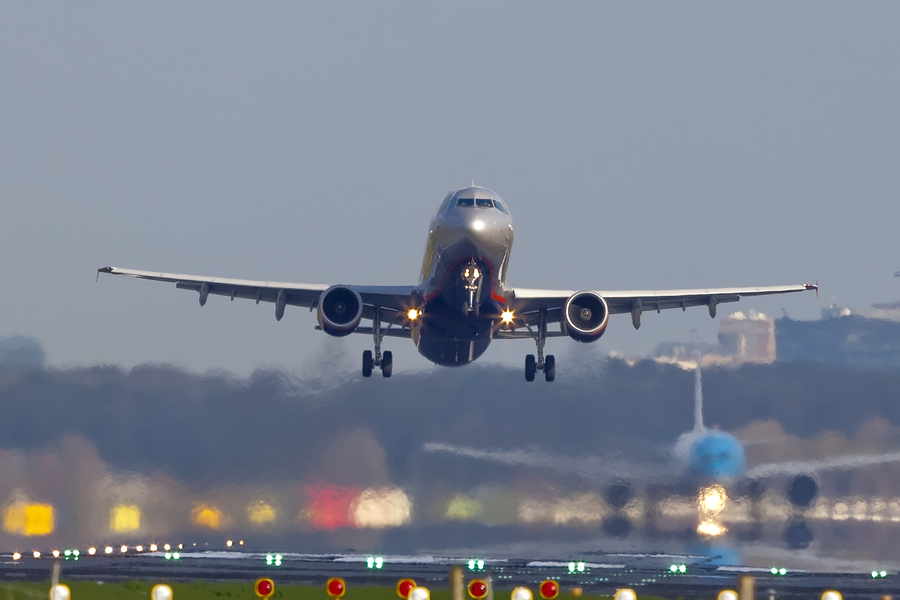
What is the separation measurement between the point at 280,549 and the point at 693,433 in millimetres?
14407

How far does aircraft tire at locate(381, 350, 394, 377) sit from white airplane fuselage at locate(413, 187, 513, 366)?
14.2ft

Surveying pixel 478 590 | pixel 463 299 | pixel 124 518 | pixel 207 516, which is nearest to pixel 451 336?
pixel 463 299

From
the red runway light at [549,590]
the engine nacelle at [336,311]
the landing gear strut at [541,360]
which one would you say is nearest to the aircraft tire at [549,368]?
the landing gear strut at [541,360]

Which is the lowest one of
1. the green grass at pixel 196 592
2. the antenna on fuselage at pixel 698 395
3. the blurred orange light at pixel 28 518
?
the green grass at pixel 196 592

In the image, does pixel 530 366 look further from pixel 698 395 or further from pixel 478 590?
pixel 478 590

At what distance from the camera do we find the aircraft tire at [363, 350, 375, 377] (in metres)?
45.7

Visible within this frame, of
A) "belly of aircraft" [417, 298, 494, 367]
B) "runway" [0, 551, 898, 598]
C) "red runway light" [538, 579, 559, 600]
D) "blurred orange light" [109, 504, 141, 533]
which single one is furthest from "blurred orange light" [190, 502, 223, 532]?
"red runway light" [538, 579, 559, 600]

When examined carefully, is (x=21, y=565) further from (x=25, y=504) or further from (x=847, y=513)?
(x=847, y=513)

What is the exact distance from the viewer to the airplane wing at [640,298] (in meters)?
42.1

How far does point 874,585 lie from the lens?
37.4 meters

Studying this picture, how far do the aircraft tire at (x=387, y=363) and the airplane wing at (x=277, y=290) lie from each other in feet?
8.13

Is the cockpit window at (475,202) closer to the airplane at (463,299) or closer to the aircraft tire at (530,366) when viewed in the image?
the airplane at (463,299)

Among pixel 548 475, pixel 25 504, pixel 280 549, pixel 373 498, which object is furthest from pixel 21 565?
pixel 548 475

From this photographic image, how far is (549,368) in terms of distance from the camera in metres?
46.0
